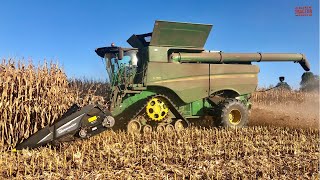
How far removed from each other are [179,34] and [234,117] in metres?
2.74

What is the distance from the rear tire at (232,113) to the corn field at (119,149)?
511mm

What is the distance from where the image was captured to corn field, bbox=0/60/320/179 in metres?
Answer: 4.96

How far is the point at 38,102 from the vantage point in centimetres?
740

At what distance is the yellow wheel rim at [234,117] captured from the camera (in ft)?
32.2

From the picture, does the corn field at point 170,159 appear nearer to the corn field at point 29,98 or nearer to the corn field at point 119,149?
the corn field at point 119,149

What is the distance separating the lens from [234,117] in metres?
9.90

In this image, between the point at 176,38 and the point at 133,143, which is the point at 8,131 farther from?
the point at 176,38

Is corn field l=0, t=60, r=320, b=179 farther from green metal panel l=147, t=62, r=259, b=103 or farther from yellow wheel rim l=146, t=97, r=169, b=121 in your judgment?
green metal panel l=147, t=62, r=259, b=103

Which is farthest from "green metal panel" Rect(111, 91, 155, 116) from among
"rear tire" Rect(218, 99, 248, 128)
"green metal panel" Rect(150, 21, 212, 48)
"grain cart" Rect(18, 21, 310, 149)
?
"rear tire" Rect(218, 99, 248, 128)

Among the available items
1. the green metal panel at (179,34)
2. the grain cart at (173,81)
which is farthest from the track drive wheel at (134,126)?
the green metal panel at (179,34)

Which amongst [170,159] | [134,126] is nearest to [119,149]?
[170,159]

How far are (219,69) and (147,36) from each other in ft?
7.21

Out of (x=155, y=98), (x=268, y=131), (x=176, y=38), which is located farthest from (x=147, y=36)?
(x=268, y=131)

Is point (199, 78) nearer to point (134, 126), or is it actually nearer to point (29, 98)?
point (134, 126)
